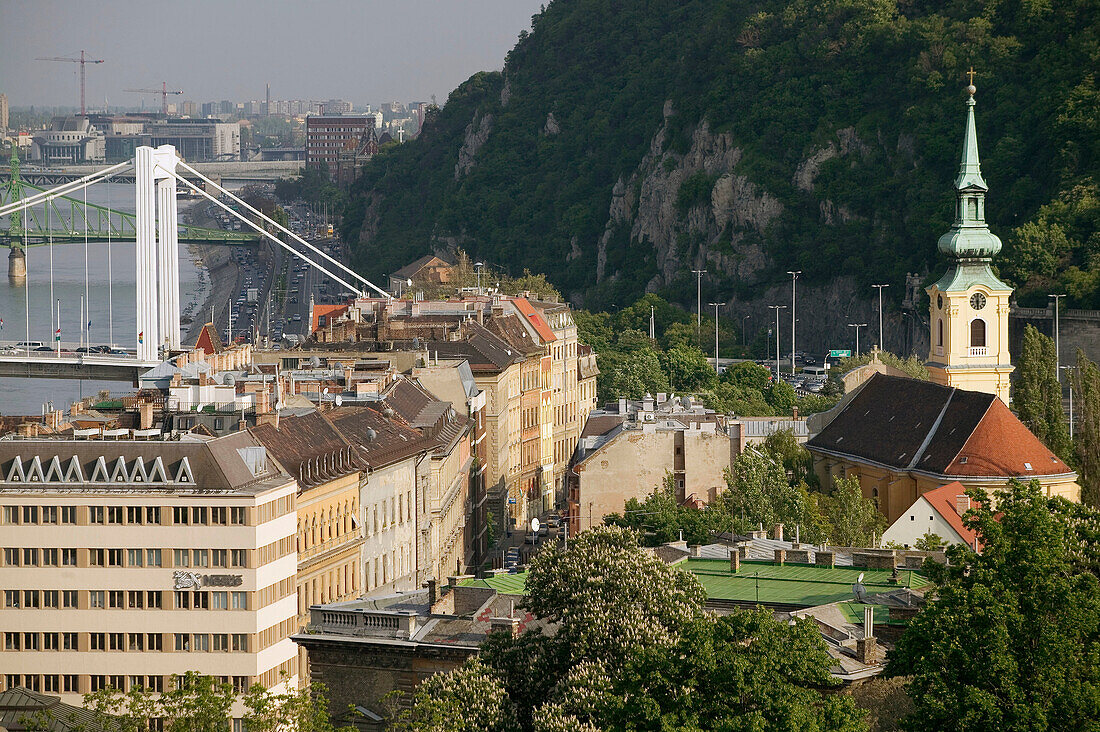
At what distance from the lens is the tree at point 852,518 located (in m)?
69.5

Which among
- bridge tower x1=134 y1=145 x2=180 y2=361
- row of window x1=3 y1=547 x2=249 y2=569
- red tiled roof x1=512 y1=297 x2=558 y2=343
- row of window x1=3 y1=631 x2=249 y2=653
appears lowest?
row of window x1=3 y1=631 x2=249 y2=653

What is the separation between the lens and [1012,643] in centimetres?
4109

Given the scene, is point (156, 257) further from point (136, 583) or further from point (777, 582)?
point (777, 582)

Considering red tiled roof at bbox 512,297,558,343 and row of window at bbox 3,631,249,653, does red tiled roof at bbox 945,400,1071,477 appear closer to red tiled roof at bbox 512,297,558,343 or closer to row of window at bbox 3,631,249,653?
row of window at bbox 3,631,249,653

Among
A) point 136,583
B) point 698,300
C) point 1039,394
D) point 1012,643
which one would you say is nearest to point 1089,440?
point 1039,394

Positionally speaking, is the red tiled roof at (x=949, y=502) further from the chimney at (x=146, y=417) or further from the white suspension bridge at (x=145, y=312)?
the white suspension bridge at (x=145, y=312)

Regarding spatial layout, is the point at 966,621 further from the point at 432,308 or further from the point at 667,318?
the point at 667,318

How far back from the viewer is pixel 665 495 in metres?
76.2

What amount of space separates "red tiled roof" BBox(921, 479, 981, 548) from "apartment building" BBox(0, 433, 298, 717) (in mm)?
22414

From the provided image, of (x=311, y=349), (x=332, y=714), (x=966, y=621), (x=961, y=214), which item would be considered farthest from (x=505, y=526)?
(x=966, y=621)

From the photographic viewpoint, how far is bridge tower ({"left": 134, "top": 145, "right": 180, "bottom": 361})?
5738 inches

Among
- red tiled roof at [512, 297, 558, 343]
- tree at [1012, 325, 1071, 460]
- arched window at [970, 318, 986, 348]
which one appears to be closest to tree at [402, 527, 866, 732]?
tree at [1012, 325, 1071, 460]

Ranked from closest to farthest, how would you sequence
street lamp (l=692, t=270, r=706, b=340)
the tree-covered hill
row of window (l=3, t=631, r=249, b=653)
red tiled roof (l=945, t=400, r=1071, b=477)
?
row of window (l=3, t=631, r=249, b=653) < red tiled roof (l=945, t=400, r=1071, b=477) < the tree-covered hill < street lamp (l=692, t=270, r=706, b=340)

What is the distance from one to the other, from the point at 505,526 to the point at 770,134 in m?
84.8
